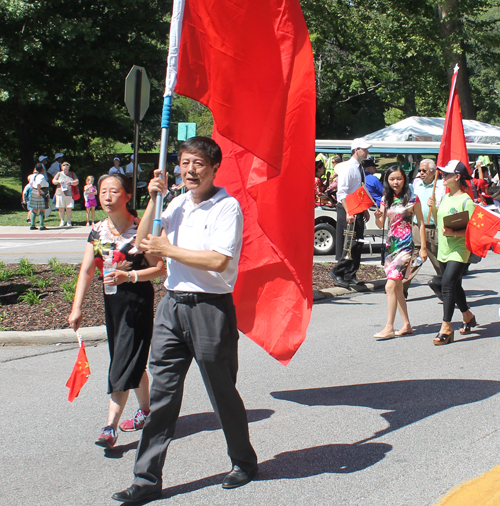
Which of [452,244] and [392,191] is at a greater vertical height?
[392,191]

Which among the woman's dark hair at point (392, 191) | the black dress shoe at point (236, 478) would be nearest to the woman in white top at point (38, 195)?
the woman's dark hair at point (392, 191)

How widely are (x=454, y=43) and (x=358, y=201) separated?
732 inches

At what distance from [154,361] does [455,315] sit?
18.9 feet

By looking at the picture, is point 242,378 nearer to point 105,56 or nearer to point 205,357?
point 205,357

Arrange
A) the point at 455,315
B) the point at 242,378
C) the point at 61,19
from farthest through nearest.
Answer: the point at 61,19, the point at 455,315, the point at 242,378

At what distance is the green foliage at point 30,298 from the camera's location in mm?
8148

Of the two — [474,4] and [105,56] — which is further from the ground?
[474,4]

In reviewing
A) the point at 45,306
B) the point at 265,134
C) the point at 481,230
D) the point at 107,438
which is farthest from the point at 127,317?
the point at 45,306

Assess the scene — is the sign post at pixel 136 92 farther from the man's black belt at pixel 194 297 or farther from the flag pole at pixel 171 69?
the man's black belt at pixel 194 297

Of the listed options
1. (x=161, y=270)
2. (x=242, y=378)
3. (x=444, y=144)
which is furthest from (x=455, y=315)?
(x=161, y=270)

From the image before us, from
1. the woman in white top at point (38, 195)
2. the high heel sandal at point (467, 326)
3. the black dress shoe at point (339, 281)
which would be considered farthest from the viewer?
the woman in white top at point (38, 195)

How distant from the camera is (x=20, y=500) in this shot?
368 cm

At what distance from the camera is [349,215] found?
32.7ft

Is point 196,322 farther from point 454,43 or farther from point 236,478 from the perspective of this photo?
point 454,43
